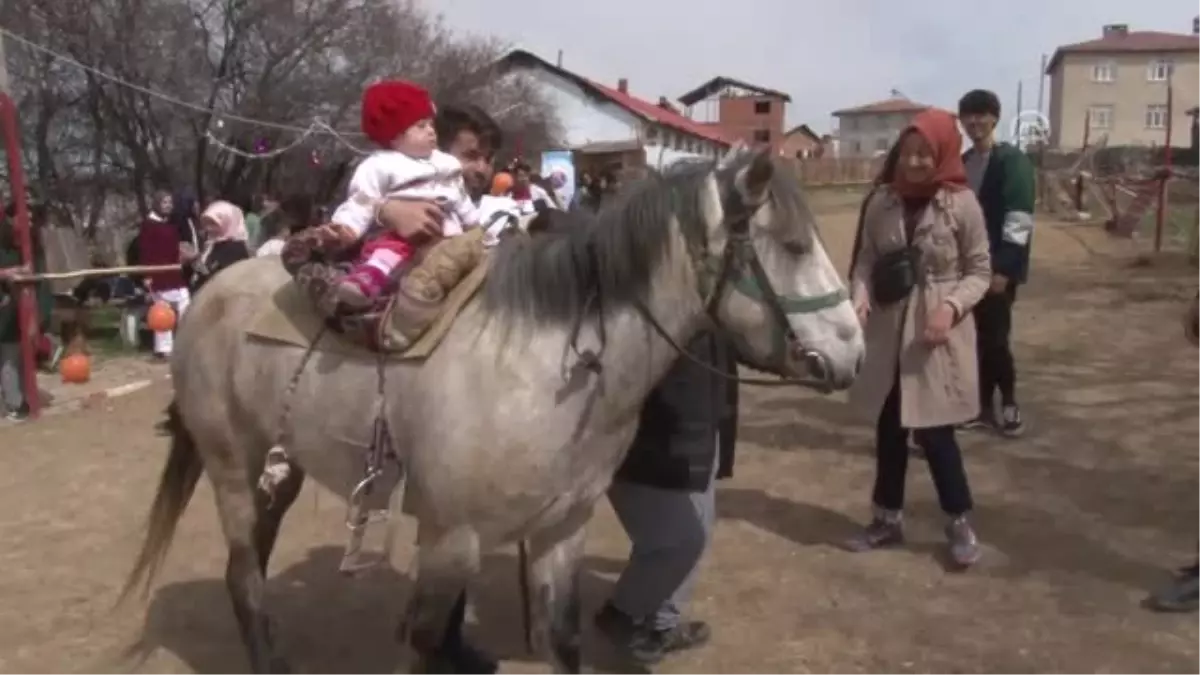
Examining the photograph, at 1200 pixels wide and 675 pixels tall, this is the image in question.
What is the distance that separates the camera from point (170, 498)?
4.28 meters

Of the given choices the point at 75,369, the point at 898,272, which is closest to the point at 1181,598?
the point at 898,272

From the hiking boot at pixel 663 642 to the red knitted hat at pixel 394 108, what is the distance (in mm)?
1962

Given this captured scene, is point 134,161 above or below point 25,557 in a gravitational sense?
above

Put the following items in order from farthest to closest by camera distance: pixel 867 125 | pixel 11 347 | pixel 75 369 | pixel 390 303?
pixel 867 125 → pixel 75 369 → pixel 11 347 → pixel 390 303

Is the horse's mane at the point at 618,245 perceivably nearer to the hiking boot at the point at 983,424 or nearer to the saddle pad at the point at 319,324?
the saddle pad at the point at 319,324

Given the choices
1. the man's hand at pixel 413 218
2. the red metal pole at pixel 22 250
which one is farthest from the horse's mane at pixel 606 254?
the red metal pole at pixel 22 250

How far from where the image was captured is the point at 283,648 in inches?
167

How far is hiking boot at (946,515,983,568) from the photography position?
4832 mm

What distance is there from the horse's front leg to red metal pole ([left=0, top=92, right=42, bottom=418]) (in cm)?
640

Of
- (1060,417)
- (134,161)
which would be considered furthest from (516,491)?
(134,161)

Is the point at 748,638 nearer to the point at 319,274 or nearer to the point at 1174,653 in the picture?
the point at 1174,653

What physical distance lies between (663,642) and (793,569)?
3.64ft

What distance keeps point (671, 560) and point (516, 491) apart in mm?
1154

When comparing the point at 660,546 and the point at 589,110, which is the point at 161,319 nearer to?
the point at 660,546
